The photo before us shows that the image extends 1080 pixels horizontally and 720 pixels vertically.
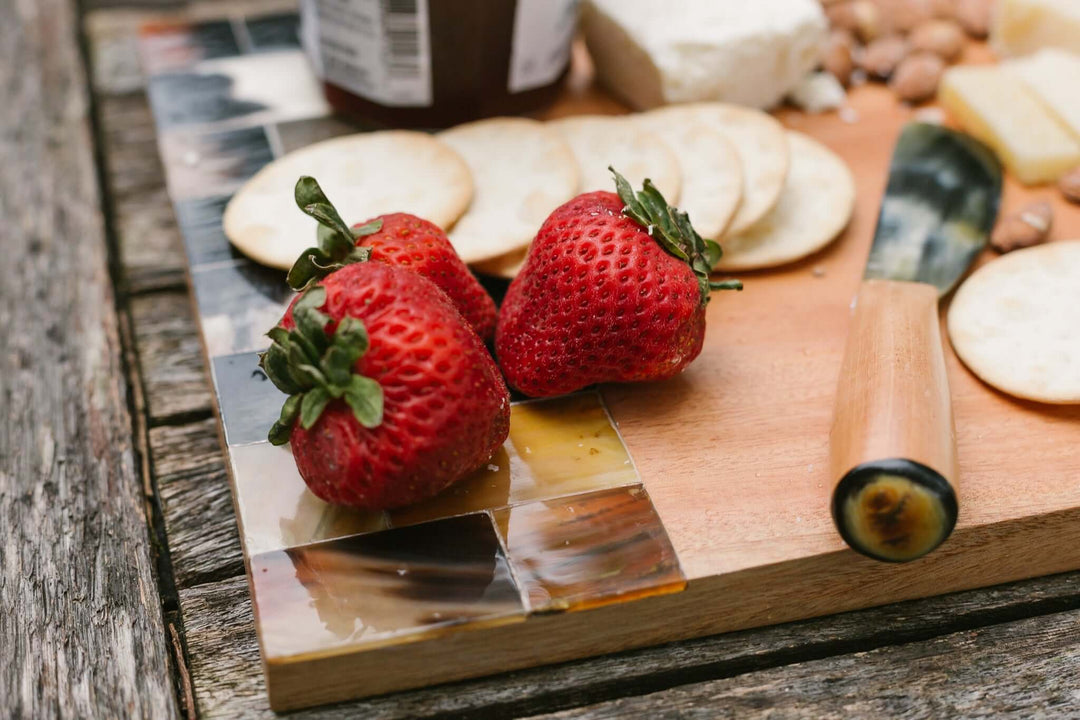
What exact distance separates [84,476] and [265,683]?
13.2 inches

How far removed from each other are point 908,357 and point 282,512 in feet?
1.88

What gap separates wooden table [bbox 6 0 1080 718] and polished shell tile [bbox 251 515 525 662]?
0.26 feet

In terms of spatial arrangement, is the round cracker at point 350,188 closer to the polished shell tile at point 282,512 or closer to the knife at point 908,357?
the polished shell tile at point 282,512

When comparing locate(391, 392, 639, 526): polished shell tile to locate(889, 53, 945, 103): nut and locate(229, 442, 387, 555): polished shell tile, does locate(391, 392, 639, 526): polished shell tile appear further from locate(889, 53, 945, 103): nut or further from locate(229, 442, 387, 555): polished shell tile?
locate(889, 53, 945, 103): nut

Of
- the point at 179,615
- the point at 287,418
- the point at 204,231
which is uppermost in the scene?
the point at 287,418

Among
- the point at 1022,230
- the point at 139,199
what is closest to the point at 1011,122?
the point at 1022,230

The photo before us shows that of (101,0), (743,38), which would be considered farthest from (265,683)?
(101,0)

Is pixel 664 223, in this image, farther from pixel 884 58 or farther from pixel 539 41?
pixel 884 58

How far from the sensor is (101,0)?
6.04 feet

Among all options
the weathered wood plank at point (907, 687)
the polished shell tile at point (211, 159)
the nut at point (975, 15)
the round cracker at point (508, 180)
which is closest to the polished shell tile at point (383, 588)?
→ the weathered wood plank at point (907, 687)

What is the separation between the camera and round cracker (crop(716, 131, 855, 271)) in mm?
1215

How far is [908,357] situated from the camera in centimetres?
93

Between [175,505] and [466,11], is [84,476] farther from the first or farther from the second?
[466,11]

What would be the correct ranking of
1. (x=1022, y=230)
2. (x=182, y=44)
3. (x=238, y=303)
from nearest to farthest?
1. (x=238, y=303)
2. (x=1022, y=230)
3. (x=182, y=44)
